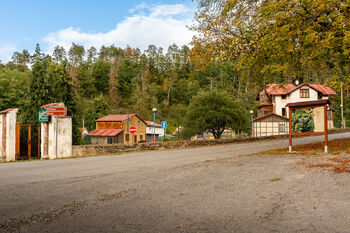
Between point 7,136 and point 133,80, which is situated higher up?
point 133,80

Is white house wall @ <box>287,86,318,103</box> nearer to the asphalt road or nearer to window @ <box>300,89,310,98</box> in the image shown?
window @ <box>300,89,310,98</box>

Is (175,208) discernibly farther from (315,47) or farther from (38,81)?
(38,81)

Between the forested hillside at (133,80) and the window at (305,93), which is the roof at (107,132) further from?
the window at (305,93)

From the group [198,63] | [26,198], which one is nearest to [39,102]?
[198,63]

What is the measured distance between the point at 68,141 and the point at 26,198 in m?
9.73

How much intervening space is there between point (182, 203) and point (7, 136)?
12.6 m

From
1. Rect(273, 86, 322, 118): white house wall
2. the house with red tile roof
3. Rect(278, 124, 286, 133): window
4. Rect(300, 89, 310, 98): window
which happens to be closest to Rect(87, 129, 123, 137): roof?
the house with red tile roof

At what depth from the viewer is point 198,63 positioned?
13.4 metres

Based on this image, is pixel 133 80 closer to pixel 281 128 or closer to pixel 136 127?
pixel 136 127

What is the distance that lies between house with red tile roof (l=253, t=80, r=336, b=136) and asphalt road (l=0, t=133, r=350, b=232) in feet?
135

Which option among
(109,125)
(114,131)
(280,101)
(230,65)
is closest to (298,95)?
(280,101)

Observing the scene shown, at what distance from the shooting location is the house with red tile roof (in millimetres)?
46625

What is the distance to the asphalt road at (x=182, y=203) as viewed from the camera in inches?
146

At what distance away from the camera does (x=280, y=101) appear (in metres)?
54.1
